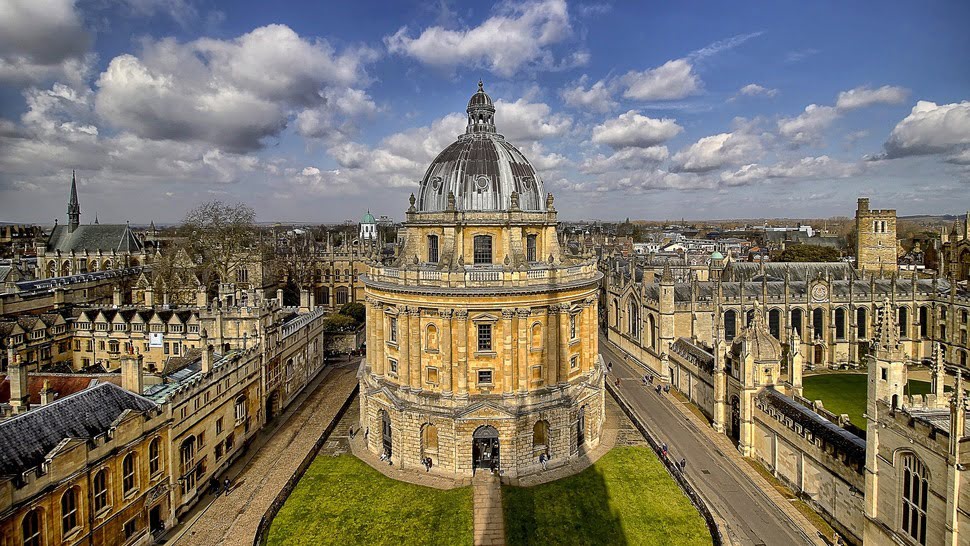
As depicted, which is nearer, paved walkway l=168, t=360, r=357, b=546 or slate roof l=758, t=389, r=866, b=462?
slate roof l=758, t=389, r=866, b=462

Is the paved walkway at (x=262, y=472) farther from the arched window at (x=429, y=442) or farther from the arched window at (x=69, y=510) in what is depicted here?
the arched window at (x=429, y=442)

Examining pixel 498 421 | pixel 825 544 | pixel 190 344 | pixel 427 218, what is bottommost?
pixel 825 544

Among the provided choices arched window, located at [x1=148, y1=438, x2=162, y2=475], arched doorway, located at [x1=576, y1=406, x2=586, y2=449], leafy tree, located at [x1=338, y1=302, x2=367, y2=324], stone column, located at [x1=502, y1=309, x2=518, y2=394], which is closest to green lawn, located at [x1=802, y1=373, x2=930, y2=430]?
arched doorway, located at [x1=576, y1=406, x2=586, y2=449]

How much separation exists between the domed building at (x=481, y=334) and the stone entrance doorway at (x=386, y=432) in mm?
62

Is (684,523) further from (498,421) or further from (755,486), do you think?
(498,421)

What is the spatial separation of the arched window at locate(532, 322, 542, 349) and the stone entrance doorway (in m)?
10.2

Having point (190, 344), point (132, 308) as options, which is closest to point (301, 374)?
point (190, 344)

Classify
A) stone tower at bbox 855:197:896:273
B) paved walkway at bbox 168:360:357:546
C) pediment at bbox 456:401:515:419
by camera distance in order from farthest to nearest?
stone tower at bbox 855:197:896:273
pediment at bbox 456:401:515:419
paved walkway at bbox 168:360:357:546

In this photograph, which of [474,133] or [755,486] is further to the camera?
[474,133]

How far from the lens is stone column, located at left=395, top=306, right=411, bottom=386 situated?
109 feet

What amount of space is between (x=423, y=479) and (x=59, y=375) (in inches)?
849

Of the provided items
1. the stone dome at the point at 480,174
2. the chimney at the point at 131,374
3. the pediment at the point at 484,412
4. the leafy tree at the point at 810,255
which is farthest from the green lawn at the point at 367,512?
the leafy tree at the point at 810,255

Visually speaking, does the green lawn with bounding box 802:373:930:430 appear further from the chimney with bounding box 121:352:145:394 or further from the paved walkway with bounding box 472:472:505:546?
the chimney with bounding box 121:352:145:394

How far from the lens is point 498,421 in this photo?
32188mm
